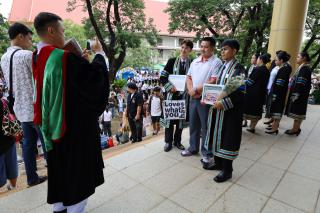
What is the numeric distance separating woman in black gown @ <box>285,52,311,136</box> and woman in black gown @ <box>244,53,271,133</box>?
0.68 meters

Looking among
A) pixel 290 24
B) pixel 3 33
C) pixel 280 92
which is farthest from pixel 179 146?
pixel 3 33

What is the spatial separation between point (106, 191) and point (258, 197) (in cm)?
185

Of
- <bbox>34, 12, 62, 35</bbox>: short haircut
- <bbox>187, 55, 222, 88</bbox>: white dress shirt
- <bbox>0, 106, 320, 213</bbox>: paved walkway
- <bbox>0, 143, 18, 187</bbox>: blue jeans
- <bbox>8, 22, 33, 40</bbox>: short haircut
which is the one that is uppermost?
<bbox>8, 22, 33, 40</bbox>: short haircut

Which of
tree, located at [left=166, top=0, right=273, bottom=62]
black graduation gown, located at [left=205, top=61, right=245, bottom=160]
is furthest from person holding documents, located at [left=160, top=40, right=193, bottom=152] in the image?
tree, located at [left=166, top=0, right=273, bottom=62]

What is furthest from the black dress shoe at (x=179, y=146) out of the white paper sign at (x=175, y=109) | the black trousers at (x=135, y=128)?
the black trousers at (x=135, y=128)

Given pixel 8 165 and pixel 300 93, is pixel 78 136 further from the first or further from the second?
pixel 300 93

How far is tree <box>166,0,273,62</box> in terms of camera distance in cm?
979

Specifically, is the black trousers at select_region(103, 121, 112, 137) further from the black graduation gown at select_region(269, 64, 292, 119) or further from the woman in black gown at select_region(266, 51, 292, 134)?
the black graduation gown at select_region(269, 64, 292, 119)

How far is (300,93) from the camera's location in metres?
4.62

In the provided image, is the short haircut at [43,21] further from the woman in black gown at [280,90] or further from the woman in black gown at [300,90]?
the woman in black gown at [300,90]

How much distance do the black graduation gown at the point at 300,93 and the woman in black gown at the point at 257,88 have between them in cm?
68

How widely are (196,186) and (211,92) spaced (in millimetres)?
1251

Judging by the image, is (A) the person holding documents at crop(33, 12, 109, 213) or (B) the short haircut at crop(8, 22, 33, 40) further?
(B) the short haircut at crop(8, 22, 33, 40)

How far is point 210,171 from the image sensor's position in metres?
3.15
